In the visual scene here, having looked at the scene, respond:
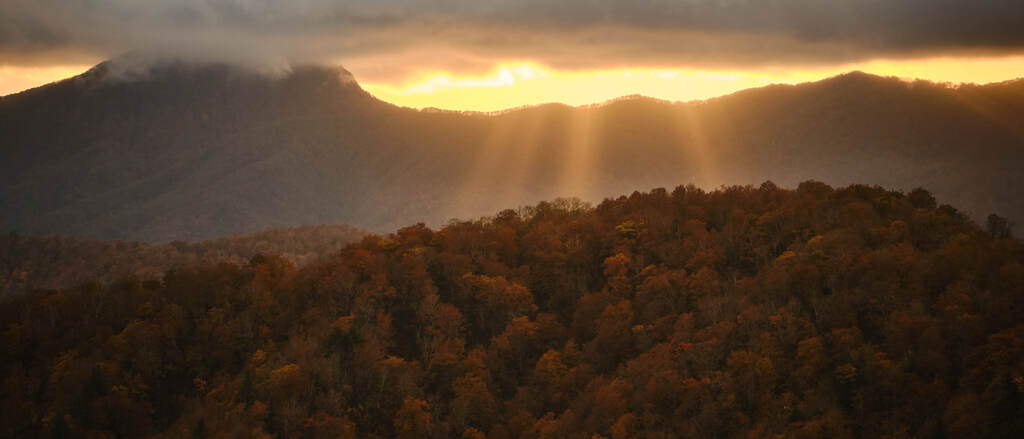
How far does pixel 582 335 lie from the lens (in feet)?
387

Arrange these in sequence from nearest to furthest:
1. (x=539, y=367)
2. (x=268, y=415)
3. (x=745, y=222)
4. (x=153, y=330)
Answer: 1. (x=268, y=415)
2. (x=539, y=367)
3. (x=153, y=330)
4. (x=745, y=222)

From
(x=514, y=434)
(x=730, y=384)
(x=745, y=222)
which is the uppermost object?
(x=745, y=222)

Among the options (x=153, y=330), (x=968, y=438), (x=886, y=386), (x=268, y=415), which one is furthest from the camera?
(x=153, y=330)

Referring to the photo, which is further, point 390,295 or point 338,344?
point 390,295

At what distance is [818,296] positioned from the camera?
10406 cm

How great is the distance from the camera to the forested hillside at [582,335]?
89.6 m

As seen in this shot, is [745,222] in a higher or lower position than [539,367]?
higher

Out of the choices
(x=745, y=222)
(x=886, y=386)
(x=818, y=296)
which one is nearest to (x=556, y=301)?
(x=745, y=222)

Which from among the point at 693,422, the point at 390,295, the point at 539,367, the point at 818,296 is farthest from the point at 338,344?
the point at 818,296

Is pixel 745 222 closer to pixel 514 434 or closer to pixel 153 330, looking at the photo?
pixel 514 434

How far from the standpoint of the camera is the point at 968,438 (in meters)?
77.5

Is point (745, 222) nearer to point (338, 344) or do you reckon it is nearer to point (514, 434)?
point (514, 434)

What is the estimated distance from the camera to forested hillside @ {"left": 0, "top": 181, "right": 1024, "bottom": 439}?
89625 millimetres

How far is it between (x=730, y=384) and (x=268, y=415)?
48.1 metres
